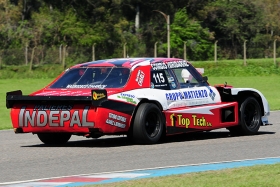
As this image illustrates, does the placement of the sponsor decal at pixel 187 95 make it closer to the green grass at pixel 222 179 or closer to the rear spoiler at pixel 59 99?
the rear spoiler at pixel 59 99

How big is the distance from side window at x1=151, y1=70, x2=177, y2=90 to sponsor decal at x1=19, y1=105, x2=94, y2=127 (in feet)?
5.30

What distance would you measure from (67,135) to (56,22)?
173ft

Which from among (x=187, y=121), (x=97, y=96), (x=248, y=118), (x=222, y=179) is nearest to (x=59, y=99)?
(x=97, y=96)

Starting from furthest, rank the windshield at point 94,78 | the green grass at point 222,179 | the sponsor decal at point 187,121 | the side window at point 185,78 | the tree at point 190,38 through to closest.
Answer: the tree at point 190,38 < the side window at point 185,78 < the sponsor decal at point 187,121 < the windshield at point 94,78 < the green grass at point 222,179

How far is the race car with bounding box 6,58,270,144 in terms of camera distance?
12.7 meters

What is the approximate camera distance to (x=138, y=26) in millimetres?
74062

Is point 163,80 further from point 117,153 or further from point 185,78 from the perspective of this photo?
point 117,153

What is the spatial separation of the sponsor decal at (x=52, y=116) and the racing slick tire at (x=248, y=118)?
3.25m

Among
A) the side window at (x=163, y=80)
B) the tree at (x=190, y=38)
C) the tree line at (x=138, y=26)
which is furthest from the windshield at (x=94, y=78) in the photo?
the tree at (x=190, y=38)

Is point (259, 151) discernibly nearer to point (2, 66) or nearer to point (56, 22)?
point (2, 66)

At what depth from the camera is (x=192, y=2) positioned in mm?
79438

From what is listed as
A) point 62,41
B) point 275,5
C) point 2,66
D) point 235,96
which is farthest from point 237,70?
point 275,5

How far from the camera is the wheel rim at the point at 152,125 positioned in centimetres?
1322

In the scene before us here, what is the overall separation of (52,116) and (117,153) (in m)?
1.39
